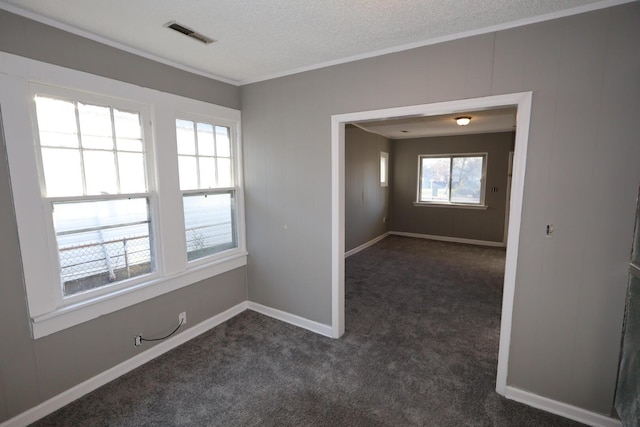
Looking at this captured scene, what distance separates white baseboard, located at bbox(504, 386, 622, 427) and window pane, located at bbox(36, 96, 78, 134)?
3.63m

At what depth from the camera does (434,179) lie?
23.6ft

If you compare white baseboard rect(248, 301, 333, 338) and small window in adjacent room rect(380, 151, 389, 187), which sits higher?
small window in adjacent room rect(380, 151, 389, 187)

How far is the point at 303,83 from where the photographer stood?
283 cm

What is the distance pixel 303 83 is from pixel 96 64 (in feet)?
5.31

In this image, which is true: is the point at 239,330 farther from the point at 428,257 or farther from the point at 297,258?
the point at 428,257

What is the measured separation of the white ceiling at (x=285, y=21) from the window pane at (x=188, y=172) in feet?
2.85

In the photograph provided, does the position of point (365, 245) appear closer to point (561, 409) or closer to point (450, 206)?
point (450, 206)

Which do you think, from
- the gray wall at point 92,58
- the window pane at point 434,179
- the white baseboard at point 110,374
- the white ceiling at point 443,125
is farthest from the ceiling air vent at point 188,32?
the window pane at point 434,179

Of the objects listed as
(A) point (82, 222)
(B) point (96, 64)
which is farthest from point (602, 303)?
(B) point (96, 64)

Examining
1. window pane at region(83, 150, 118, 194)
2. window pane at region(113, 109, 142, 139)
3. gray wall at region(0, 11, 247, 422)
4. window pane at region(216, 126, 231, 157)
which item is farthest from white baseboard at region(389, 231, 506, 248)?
window pane at region(83, 150, 118, 194)

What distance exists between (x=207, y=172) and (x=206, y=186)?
5.7 inches

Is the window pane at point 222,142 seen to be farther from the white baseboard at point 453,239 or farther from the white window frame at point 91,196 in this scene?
the white baseboard at point 453,239

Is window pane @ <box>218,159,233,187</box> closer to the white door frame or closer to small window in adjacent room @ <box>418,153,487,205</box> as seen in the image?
the white door frame

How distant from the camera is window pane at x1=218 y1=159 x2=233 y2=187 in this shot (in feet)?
10.5
